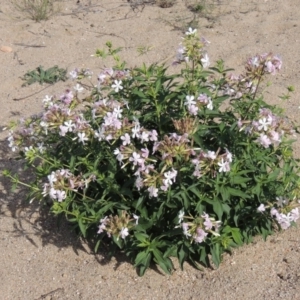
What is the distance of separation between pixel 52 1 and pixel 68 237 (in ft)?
12.3

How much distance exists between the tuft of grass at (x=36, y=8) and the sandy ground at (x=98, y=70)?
76 millimetres

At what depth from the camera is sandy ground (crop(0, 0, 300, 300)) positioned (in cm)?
336

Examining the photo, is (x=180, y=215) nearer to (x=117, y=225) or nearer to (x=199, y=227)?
(x=199, y=227)

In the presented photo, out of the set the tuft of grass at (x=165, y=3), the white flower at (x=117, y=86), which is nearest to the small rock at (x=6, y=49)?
the tuft of grass at (x=165, y=3)

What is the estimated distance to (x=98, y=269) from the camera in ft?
11.4

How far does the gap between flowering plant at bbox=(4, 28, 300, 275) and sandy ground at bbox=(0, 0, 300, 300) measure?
0.49 ft

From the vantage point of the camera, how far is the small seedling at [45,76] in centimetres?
532

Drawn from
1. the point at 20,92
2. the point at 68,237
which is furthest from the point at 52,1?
the point at 68,237

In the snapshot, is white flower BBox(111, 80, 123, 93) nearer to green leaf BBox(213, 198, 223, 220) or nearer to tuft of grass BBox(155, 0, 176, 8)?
green leaf BBox(213, 198, 223, 220)

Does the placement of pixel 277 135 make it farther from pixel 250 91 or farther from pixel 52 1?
pixel 52 1

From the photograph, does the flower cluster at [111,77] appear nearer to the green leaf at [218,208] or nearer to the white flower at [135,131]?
the white flower at [135,131]

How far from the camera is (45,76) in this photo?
5.34 metres

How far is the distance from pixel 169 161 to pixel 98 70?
9.46ft

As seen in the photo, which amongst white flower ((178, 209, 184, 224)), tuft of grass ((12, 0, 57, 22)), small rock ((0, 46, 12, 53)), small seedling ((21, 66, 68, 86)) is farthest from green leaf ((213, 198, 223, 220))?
tuft of grass ((12, 0, 57, 22))
